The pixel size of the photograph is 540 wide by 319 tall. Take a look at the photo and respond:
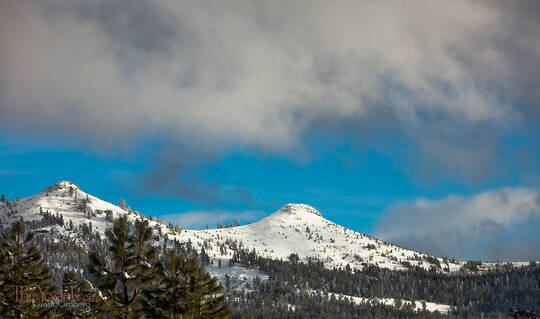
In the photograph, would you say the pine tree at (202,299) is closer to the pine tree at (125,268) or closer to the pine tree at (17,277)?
the pine tree at (125,268)

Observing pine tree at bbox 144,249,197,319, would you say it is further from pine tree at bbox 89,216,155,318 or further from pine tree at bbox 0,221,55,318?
pine tree at bbox 0,221,55,318

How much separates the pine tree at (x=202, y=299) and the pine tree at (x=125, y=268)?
3808mm

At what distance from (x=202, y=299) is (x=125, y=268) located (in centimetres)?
689

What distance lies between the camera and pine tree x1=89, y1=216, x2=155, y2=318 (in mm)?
35719

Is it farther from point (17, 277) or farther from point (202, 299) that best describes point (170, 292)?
point (17, 277)

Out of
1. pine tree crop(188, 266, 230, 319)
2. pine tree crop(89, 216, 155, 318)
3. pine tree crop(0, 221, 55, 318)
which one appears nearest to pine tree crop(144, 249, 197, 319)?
pine tree crop(188, 266, 230, 319)

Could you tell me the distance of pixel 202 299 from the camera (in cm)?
3916

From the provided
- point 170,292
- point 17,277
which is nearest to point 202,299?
point 170,292

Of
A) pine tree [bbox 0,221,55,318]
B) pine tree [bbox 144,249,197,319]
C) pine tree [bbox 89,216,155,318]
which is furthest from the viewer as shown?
pine tree [bbox 0,221,55,318]

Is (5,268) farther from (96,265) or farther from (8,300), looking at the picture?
(96,265)

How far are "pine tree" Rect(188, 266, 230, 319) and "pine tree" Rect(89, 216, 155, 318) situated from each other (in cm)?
381

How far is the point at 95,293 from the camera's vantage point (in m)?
34.3

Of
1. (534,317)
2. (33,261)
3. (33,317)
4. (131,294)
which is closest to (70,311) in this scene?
(33,317)

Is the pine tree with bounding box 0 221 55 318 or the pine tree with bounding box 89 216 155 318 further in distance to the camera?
the pine tree with bounding box 0 221 55 318
